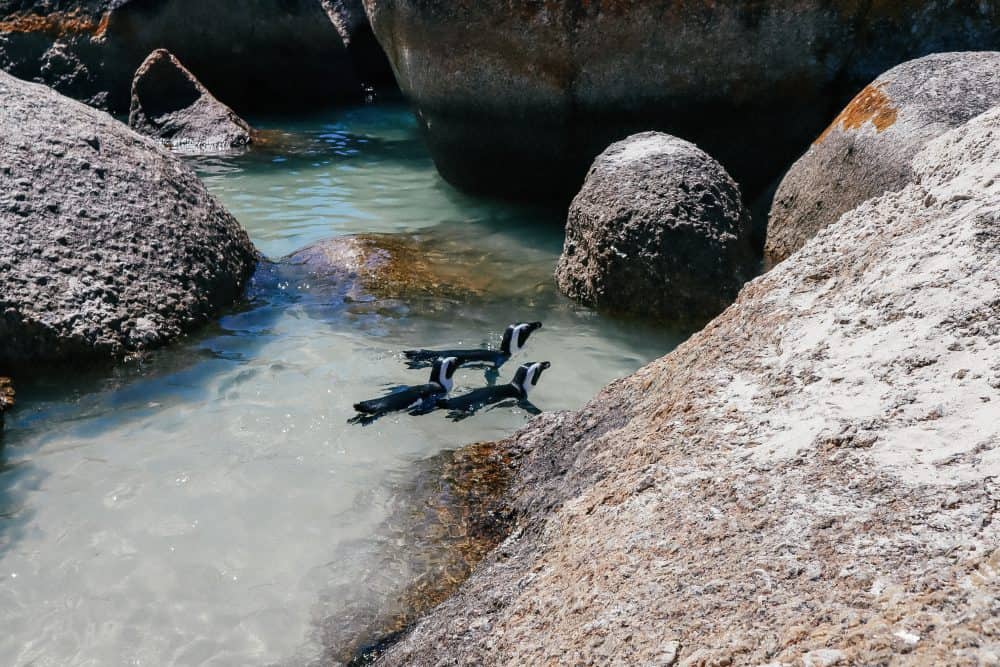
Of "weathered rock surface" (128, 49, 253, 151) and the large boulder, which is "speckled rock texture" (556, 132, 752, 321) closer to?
the large boulder

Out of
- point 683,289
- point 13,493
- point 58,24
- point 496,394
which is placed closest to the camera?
point 13,493

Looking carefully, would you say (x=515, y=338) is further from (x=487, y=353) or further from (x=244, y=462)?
(x=244, y=462)

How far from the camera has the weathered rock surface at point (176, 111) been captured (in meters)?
13.0

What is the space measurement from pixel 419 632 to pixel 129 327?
12.2 feet

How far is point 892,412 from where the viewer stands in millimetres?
2055

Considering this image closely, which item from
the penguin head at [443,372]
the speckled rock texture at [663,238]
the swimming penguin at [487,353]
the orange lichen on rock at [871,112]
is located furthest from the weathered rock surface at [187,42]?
the penguin head at [443,372]

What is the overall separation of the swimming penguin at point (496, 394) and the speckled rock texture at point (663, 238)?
1.49m

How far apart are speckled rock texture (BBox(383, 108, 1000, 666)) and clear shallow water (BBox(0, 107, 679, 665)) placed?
39.6 inches

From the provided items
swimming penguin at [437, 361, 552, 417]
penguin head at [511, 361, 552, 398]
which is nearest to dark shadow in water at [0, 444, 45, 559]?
swimming penguin at [437, 361, 552, 417]

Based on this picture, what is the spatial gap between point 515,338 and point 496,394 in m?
0.76

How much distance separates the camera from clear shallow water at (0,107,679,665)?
3391 mm

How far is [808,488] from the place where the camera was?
1.99m

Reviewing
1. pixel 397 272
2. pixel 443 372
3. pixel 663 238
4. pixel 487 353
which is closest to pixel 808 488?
pixel 443 372

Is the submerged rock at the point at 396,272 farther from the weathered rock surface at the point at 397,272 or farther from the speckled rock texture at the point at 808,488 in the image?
the speckled rock texture at the point at 808,488
